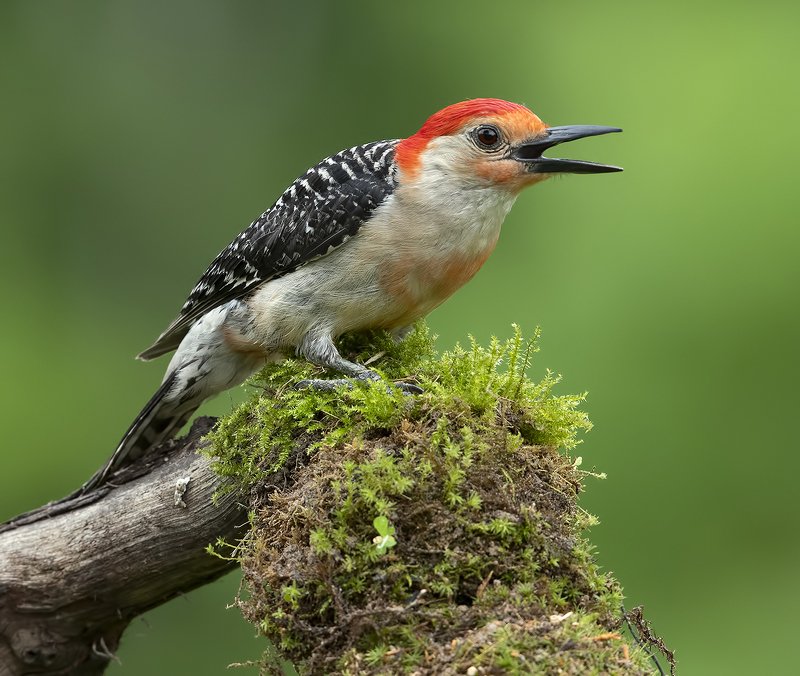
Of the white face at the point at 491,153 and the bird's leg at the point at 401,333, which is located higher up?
the white face at the point at 491,153

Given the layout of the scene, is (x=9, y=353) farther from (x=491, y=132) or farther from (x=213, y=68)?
(x=491, y=132)

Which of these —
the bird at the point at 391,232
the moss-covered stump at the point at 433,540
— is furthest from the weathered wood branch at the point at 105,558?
the moss-covered stump at the point at 433,540

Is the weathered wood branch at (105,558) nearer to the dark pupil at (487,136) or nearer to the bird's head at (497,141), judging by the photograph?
the bird's head at (497,141)

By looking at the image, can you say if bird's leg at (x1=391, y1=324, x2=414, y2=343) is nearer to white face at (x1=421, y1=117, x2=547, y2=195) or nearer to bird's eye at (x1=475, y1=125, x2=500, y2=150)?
white face at (x1=421, y1=117, x2=547, y2=195)

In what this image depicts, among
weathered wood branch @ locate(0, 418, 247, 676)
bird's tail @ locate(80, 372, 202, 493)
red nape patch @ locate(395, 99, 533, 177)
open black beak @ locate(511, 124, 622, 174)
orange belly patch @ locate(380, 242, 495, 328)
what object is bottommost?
weathered wood branch @ locate(0, 418, 247, 676)

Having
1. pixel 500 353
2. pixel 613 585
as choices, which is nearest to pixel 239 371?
pixel 500 353

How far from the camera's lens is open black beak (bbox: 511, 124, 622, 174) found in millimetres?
4074

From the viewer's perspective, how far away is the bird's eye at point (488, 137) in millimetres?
4145

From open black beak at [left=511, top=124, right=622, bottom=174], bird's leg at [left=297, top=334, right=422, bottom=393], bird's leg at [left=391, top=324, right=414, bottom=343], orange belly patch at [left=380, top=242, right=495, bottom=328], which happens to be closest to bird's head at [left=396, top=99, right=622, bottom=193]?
open black beak at [left=511, top=124, right=622, bottom=174]

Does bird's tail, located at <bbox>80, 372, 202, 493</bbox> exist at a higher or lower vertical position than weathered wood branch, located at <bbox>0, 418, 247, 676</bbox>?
higher

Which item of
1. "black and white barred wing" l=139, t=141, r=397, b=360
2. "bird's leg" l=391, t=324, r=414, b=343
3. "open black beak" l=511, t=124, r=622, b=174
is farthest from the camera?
"bird's leg" l=391, t=324, r=414, b=343

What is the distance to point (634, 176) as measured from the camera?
19.8 ft

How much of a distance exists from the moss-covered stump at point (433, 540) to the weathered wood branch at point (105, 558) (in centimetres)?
55

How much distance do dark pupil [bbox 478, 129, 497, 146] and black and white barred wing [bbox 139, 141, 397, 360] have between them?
439 millimetres
